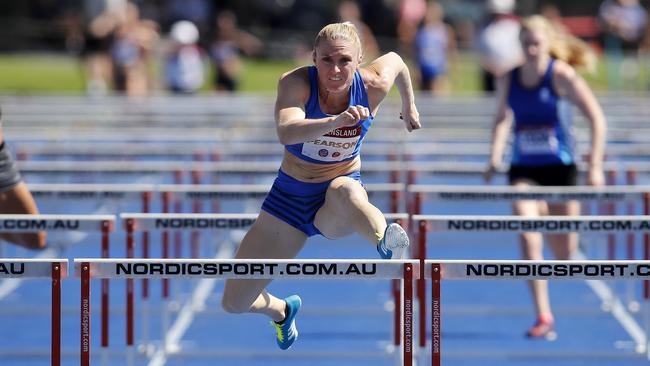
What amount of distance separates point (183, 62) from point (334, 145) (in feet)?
51.0

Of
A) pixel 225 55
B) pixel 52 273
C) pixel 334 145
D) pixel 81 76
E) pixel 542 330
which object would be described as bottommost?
pixel 542 330

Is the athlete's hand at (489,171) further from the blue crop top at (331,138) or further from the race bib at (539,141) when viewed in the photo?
the blue crop top at (331,138)

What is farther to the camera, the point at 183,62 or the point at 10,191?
the point at 183,62

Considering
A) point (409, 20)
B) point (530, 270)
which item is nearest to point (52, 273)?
point (530, 270)

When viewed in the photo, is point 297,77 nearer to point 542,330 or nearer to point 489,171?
point 489,171

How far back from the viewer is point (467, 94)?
26.7 m

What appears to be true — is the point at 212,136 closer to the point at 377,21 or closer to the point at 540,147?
the point at 540,147

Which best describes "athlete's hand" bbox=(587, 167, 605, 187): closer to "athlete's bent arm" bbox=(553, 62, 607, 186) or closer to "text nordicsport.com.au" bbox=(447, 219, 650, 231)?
"athlete's bent arm" bbox=(553, 62, 607, 186)

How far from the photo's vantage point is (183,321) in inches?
391

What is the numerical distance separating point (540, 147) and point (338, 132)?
10.6 feet

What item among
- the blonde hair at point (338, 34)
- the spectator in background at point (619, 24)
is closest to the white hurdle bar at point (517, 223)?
the blonde hair at point (338, 34)

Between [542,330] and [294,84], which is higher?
[294,84]

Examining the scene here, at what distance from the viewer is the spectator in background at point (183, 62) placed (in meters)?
21.7

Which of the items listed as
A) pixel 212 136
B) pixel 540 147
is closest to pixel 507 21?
pixel 212 136
